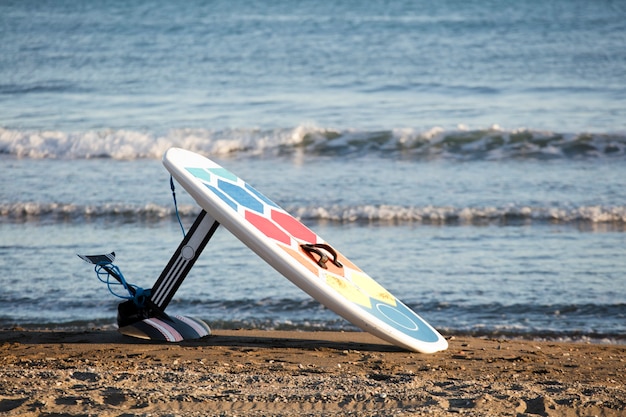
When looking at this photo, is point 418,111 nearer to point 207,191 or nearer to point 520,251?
point 520,251

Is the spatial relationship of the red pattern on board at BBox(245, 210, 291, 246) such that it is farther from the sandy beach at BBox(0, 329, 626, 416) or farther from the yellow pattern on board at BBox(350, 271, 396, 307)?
the sandy beach at BBox(0, 329, 626, 416)

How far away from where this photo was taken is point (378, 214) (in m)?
9.13

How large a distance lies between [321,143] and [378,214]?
4.13 m

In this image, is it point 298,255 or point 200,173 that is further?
point 200,173

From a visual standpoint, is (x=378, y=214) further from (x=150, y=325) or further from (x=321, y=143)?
(x=150, y=325)

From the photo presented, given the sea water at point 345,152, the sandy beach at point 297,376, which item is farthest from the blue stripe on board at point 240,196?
the sea water at point 345,152

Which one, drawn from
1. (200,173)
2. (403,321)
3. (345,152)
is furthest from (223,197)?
(345,152)

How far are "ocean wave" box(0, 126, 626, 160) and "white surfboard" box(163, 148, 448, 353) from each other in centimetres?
705

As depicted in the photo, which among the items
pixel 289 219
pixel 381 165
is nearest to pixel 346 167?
pixel 381 165

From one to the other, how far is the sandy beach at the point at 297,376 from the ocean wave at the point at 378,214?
3.42 meters

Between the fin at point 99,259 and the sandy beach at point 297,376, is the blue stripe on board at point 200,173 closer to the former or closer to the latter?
the fin at point 99,259

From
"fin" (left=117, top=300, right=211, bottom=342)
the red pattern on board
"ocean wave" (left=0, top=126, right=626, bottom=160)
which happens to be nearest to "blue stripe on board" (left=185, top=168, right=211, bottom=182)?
the red pattern on board

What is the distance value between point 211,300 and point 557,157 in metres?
6.82

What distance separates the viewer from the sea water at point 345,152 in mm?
6840
